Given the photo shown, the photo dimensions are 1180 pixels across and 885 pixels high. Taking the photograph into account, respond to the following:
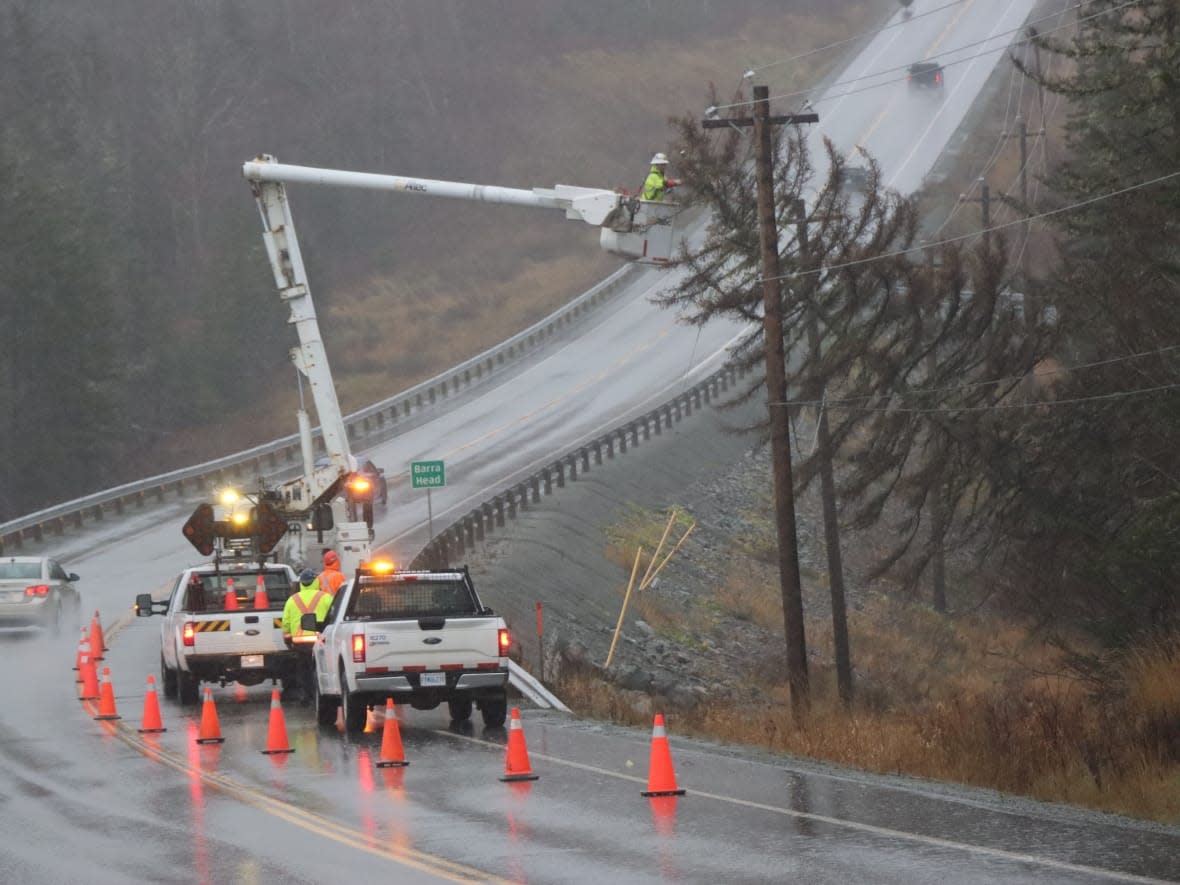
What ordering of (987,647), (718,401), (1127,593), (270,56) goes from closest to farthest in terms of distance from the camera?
1. (1127,593)
2. (987,647)
3. (718,401)
4. (270,56)

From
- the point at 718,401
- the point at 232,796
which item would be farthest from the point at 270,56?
the point at 232,796

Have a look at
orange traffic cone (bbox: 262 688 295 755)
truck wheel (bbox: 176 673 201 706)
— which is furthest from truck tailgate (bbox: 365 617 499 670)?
truck wheel (bbox: 176 673 201 706)

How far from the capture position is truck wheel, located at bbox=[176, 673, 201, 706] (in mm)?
25062

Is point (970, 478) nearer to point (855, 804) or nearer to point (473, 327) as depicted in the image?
point (855, 804)

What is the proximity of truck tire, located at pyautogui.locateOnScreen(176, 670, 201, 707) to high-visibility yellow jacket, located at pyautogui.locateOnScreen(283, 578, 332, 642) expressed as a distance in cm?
145

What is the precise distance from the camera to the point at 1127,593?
25484mm

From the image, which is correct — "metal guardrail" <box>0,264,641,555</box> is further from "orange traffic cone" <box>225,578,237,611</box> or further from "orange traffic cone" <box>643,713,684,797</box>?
"orange traffic cone" <box>643,713,684,797</box>

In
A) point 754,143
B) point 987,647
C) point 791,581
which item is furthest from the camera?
point 987,647

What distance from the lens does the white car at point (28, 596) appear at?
33781mm

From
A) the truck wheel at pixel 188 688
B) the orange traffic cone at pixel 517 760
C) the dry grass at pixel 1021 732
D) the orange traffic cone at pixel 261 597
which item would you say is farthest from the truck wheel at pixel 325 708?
the orange traffic cone at pixel 517 760

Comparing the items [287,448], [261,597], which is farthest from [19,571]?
[287,448]

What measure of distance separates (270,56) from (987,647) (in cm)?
7041

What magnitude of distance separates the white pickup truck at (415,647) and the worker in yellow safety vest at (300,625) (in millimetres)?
1867

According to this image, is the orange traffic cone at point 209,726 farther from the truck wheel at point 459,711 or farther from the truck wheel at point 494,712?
the truck wheel at point 494,712
